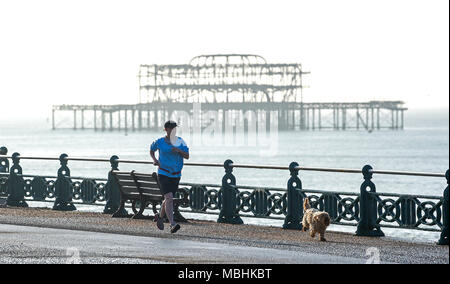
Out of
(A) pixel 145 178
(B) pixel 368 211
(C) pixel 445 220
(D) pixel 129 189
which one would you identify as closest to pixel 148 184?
(A) pixel 145 178

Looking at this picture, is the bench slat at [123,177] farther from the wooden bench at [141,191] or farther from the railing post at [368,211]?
the railing post at [368,211]

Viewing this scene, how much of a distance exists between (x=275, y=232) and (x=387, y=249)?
3206mm

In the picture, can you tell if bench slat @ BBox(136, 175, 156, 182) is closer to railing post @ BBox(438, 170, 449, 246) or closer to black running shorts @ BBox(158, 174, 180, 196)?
black running shorts @ BBox(158, 174, 180, 196)

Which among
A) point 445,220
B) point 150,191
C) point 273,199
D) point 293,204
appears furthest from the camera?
point 150,191

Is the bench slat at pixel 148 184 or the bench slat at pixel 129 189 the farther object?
the bench slat at pixel 129 189

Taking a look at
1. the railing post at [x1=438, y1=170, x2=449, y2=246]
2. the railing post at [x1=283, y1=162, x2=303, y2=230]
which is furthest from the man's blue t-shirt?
the railing post at [x1=438, y1=170, x2=449, y2=246]

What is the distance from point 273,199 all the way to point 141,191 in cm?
249

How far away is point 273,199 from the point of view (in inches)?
770

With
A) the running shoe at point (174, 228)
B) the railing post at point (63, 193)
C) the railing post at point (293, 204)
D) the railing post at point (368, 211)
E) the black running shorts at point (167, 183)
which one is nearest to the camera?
the black running shorts at point (167, 183)

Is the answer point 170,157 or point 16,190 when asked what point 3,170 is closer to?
point 16,190

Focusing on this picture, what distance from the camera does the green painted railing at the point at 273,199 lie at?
1736 cm

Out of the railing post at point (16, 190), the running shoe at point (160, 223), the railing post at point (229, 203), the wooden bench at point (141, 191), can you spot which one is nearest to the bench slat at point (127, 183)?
the wooden bench at point (141, 191)
